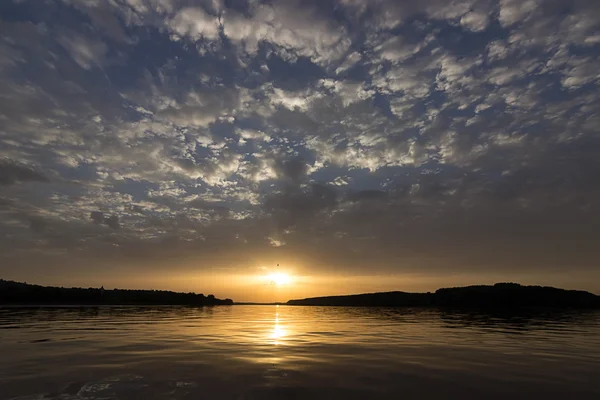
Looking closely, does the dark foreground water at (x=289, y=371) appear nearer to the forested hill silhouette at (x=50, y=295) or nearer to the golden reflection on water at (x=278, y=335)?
the golden reflection on water at (x=278, y=335)

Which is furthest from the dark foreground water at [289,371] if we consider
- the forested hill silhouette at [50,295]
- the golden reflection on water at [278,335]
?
the forested hill silhouette at [50,295]

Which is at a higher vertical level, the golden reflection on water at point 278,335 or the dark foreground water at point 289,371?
the golden reflection on water at point 278,335

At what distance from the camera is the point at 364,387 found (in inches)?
497

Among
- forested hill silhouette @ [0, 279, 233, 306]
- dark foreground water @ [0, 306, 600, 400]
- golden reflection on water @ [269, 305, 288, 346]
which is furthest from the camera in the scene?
forested hill silhouette @ [0, 279, 233, 306]

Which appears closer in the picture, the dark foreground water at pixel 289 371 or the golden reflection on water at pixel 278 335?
the dark foreground water at pixel 289 371

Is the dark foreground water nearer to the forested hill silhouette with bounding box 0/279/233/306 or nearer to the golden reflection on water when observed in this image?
the golden reflection on water

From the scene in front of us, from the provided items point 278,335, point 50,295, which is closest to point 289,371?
point 278,335

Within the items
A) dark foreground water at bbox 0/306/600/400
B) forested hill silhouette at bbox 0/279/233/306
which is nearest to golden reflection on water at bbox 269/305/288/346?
dark foreground water at bbox 0/306/600/400

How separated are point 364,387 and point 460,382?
374 centimetres

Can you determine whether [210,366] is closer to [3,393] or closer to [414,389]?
[3,393]

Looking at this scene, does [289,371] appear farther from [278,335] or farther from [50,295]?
[50,295]

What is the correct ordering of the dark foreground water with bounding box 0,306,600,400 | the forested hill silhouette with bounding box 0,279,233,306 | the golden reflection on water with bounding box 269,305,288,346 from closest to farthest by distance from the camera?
the dark foreground water with bounding box 0,306,600,400 < the golden reflection on water with bounding box 269,305,288,346 < the forested hill silhouette with bounding box 0,279,233,306

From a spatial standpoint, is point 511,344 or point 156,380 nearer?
point 156,380

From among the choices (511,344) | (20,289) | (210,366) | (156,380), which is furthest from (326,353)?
(20,289)
